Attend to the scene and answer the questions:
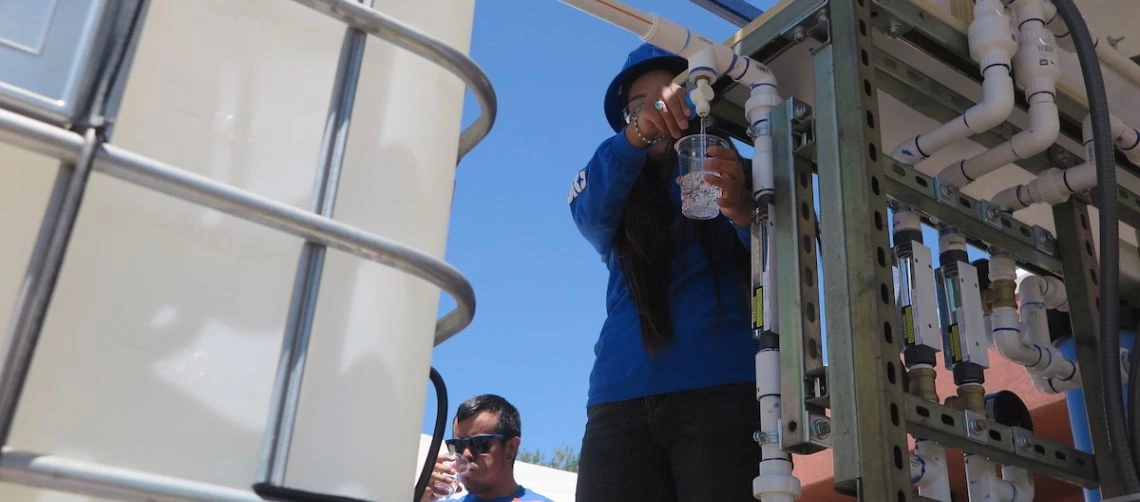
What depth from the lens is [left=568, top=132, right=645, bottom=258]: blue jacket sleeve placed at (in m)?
1.57

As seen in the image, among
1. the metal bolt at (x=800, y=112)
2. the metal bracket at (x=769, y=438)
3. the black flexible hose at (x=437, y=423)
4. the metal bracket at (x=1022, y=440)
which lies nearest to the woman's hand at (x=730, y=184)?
the metal bolt at (x=800, y=112)

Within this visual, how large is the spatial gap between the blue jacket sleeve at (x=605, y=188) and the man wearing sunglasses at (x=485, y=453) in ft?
4.89

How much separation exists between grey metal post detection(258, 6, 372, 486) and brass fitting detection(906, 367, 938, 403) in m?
0.86

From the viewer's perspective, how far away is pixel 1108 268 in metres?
1.32

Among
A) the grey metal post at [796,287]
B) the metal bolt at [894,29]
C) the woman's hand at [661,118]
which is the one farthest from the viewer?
the woman's hand at [661,118]

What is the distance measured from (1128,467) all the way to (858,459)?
46 centimetres

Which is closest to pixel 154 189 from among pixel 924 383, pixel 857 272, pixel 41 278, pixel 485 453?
pixel 41 278

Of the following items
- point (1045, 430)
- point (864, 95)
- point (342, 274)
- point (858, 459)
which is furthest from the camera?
point (1045, 430)

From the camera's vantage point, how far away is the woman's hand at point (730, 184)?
1.38 meters

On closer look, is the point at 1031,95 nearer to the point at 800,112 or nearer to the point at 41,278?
the point at 800,112

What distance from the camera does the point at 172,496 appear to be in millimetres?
473

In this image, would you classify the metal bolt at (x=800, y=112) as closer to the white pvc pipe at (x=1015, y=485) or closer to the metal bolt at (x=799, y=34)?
the metal bolt at (x=799, y=34)

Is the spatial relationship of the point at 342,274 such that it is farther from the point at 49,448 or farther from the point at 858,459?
the point at 858,459

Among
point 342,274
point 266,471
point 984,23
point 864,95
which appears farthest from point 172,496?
point 984,23
